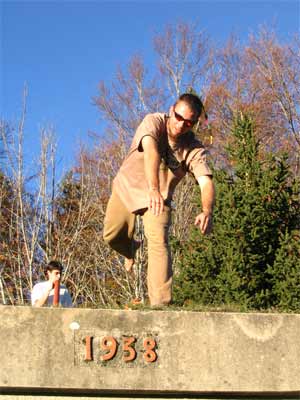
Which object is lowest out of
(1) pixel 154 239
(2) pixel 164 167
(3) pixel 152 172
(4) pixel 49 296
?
(4) pixel 49 296

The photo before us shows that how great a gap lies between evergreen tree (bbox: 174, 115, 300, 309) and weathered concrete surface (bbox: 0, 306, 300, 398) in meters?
5.29

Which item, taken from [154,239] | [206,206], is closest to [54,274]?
[154,239]

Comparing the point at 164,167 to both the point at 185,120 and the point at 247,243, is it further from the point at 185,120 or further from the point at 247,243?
the point at 247,243

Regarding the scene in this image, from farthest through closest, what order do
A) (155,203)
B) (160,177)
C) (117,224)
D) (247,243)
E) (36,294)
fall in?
1. (247,243)
2. (36,294)
3. (117,224)
4. (160,177)
5. (155,203)

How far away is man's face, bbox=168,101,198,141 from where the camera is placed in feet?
14.9

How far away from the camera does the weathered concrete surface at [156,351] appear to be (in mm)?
3770

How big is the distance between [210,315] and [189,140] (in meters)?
1.44

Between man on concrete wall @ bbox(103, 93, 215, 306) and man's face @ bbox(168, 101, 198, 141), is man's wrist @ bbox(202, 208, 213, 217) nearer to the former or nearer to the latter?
man on concrete wall @ bbox(103, 93, 215, 306)

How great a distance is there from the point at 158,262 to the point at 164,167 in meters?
0.69

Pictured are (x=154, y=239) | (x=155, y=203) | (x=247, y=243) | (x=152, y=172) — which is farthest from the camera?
(x=247, y=243)

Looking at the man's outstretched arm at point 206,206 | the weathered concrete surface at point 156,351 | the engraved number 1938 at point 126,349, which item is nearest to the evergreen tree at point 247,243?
the man's outstretched arm at point 206,206

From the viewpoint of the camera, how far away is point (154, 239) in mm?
4633

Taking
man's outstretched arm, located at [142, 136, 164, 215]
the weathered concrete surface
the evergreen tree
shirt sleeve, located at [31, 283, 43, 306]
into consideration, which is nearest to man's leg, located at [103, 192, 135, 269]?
man's outstretched arm, located at [142, 136, 164, 215]

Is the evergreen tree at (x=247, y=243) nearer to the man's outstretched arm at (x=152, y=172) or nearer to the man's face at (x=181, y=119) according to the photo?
→ the man's face at (x=181, y=119)
